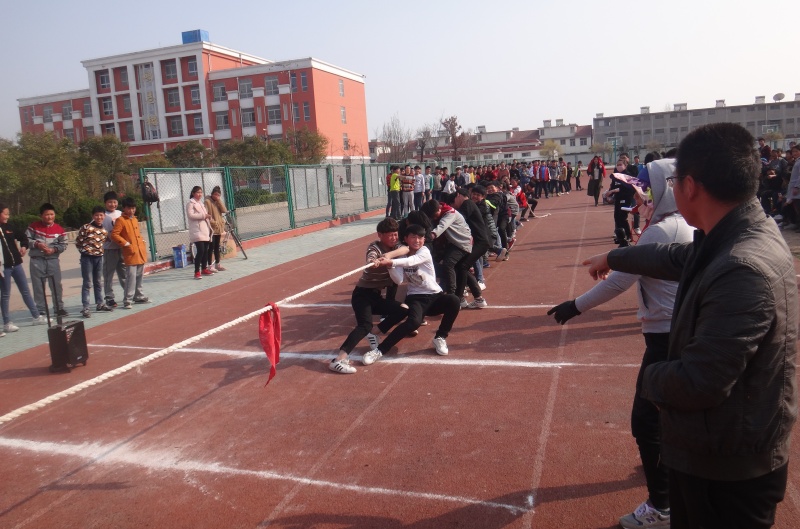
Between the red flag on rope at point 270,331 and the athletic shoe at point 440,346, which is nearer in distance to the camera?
the red flag on rope at point 270,331

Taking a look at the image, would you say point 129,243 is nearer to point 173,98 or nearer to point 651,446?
point 651,446

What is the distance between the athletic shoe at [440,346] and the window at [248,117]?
6719 cm

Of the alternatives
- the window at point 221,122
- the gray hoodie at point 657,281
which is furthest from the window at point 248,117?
the gray hoodie at point 657,281

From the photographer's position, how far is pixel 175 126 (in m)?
72.0

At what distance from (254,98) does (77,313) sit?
63.1m

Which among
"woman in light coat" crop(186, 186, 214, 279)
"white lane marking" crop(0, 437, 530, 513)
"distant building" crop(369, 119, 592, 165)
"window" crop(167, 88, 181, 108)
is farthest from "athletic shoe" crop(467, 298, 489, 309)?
"distant building" crop(369, 119, 592, 165)

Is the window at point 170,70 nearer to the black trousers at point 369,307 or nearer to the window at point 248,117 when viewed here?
the window at point 248,117

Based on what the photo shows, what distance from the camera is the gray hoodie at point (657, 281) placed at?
3.58 m

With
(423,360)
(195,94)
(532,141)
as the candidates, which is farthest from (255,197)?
(532,141)

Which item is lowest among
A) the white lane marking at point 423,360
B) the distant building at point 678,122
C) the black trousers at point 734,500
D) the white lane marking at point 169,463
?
the white lane marking at point 169,463

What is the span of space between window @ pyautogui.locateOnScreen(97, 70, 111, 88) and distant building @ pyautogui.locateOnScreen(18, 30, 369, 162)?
0.40 ft

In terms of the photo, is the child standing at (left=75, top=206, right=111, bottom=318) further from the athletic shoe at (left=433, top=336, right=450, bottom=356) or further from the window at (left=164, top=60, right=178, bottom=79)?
the window at (left=164, top=60, right=178, bottom=79)

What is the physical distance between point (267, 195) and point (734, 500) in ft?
67.6

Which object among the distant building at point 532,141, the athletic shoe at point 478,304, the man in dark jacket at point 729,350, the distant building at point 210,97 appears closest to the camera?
the man in dark jacket at point 729,350
